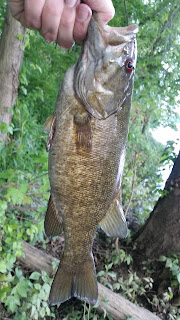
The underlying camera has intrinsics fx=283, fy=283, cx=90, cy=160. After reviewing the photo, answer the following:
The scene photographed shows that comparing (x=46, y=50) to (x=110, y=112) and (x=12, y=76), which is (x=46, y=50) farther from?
(x=110, y=112)

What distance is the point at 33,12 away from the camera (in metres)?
1.45

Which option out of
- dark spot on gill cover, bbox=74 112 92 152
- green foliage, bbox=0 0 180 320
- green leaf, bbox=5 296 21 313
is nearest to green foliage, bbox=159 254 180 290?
green foliage, bbox=0 0 180 320

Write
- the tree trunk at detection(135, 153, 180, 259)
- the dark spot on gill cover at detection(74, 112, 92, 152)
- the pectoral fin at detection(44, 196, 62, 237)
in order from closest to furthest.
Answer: the dark spot on gill cover at detection(74, 112, 92, 152) → the pectoral fin at detection(44, 196, 62, 237) → the tree trunk at detection(135, 153, 180, 259)

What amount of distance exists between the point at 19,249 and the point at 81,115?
6.49 ft

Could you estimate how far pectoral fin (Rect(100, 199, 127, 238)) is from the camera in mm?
1570

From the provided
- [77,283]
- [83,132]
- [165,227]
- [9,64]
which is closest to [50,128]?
[83,132]

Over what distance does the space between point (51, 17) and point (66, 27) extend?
3.5 inches

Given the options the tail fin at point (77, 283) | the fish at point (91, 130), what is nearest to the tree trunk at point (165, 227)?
the tail fin at point (77, 283)

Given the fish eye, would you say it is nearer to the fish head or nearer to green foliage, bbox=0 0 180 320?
the fish head

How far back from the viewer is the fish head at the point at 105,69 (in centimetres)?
141

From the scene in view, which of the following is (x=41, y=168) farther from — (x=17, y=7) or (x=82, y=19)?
(x=82, y=19)

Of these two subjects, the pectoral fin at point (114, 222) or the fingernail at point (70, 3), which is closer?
the fingernail at point (70, 3)

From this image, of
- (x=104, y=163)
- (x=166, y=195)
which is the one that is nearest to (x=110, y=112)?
(x=104, y=163)

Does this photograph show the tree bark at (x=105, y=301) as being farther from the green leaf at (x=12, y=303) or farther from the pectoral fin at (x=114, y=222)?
the pectoral fin at (x=114, y=222)
